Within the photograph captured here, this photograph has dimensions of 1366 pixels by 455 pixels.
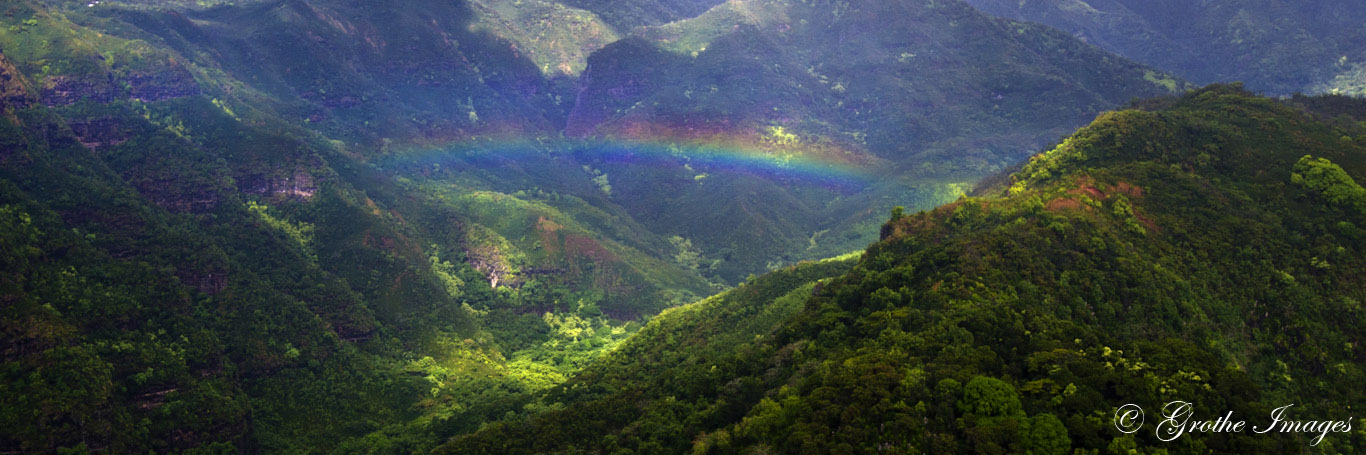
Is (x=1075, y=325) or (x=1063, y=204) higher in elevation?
(x=1063, y=204)

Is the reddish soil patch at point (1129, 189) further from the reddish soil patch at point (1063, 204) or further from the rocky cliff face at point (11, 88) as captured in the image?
the rocky cliff face at point (11, 88)

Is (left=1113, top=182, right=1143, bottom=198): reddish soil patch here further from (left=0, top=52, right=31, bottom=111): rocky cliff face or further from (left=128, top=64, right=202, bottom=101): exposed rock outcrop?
(left=128, top=64, right=202, bottom=101): exposed rock outcrop

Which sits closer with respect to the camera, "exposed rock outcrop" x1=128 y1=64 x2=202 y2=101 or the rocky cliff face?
the rocky cliff face

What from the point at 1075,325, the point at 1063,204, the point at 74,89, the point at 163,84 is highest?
the point at 1063,204

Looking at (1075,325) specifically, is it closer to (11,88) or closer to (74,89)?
(11,88)

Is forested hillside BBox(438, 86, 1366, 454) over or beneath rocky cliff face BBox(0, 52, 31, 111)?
over

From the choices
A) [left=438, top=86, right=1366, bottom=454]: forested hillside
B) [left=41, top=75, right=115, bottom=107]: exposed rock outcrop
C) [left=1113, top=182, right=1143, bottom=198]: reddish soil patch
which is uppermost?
[left=1113, top=182, right=1143, bottom=198]: reddish soil patch

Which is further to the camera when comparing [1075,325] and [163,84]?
[163,84]

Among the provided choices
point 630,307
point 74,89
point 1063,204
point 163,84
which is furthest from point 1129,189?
point 163,84

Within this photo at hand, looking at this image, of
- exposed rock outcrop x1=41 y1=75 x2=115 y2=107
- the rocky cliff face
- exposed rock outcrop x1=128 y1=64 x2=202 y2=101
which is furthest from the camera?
exposed rock outcrop x1=128 y1=64 x2=202 y2=101

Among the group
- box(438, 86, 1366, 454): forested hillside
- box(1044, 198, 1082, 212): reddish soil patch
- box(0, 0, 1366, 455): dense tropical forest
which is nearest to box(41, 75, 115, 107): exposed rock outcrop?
box(0, 0, 1366, 455): dense tropical forest

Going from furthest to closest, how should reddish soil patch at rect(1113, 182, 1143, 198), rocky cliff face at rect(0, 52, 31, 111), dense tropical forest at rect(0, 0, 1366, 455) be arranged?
1. rocky cliff face at rect(0, 52, 31, 111)
2. reddish soil patch at rect(1113, 182, 1143, 198)
3. dense tropical forest at rect(0, 0, 1366, 455)

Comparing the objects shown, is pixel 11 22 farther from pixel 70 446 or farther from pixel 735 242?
pixel 735 242
